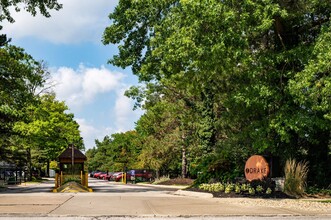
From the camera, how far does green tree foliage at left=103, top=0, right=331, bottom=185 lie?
15648 millimetres

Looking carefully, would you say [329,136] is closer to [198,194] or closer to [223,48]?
[198,194]

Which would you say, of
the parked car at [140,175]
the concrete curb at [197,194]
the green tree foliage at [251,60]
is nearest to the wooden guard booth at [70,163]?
the green tree foliage at [251,60]

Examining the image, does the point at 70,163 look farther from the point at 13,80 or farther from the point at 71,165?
the point at 13,80

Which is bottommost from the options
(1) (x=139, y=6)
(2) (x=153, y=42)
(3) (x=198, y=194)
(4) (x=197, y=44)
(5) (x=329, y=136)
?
(3) (x=198, y=194)

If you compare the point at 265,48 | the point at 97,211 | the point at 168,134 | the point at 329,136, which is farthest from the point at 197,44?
the point at 168,134

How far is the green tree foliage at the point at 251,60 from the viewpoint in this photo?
15648 mm

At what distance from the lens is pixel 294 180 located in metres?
18.0

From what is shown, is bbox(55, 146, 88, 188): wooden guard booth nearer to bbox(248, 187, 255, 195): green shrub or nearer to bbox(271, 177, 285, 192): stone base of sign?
bbox(271, 177, 285, 192): stone base of sign

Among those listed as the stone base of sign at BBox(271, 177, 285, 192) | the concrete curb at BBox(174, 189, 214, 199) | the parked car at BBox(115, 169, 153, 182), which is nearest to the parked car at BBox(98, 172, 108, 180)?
the parked car at BBox(115, 169, 153, 182)

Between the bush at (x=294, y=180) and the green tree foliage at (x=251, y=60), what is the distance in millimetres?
1249

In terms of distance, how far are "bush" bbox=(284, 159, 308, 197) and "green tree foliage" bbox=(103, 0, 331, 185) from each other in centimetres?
125

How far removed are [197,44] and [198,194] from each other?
6.46 metres

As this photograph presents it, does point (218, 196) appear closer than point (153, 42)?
Yes

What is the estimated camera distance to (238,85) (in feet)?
64.5
